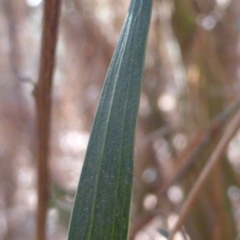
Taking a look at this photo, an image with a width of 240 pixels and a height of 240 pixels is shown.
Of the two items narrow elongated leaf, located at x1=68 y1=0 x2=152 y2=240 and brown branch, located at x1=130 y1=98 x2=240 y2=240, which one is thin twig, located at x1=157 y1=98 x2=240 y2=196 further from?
narrow elongated leaf, located at x1=68 y1=0 x2=152 y2=240

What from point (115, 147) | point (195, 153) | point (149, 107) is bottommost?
point (115, 147)

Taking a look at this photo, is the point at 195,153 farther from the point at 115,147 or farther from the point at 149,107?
the point at 115,147

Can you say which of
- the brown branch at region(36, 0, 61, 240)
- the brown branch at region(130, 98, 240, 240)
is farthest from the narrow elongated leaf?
the brown branch at region(130, 98, 240, 240)

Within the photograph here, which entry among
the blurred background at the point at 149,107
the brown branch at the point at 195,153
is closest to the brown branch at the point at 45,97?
the blurred background at the point at 149,107

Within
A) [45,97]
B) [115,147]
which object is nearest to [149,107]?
[45,97]

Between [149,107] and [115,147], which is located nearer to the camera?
[115,147]

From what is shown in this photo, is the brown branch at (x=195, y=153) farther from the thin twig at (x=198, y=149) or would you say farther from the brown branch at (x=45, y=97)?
the brown branch at (x=45, y=97)

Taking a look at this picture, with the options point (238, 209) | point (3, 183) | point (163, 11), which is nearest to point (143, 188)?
point (238, 209)
